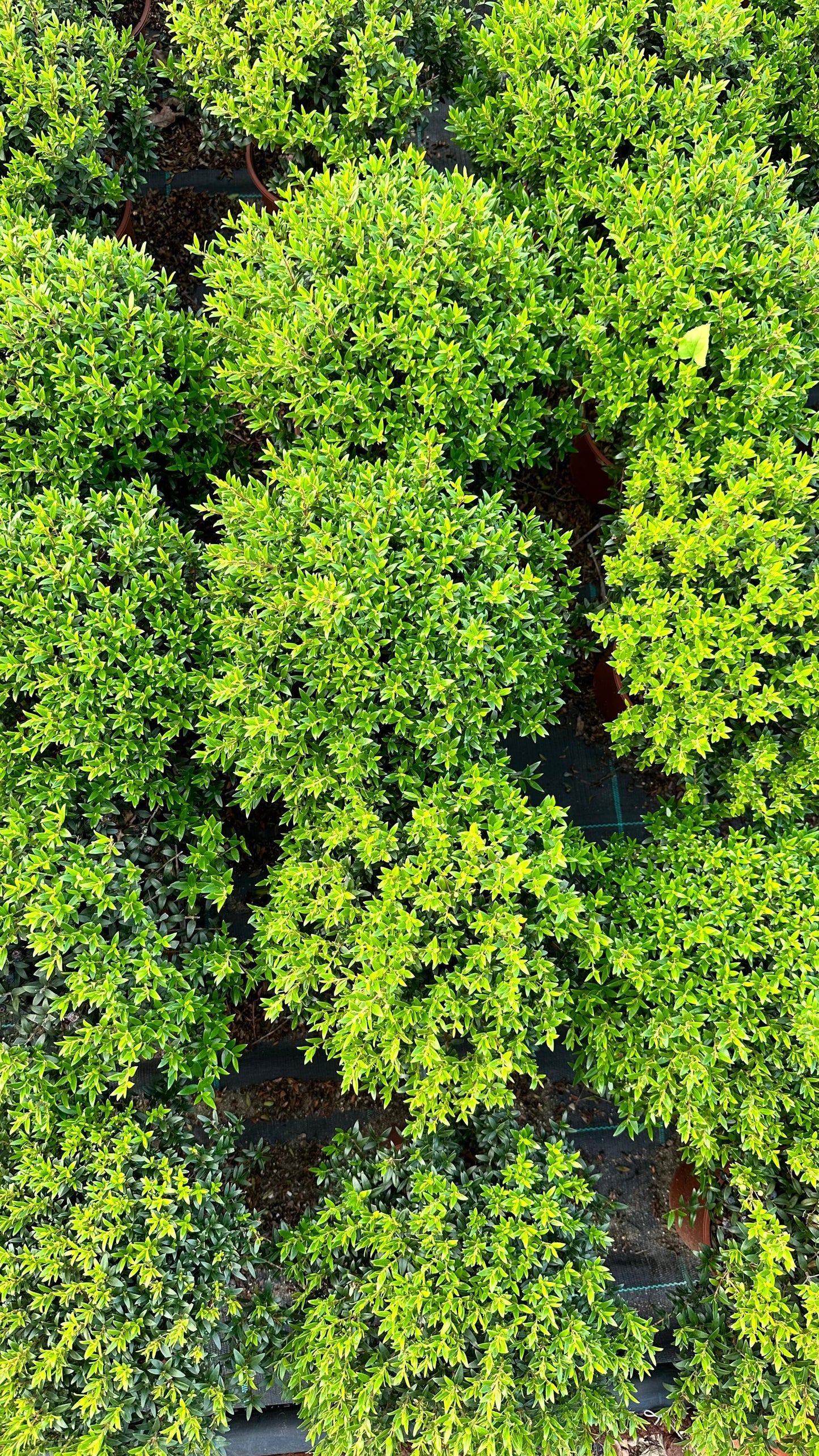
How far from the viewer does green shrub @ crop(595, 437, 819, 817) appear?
144 inches

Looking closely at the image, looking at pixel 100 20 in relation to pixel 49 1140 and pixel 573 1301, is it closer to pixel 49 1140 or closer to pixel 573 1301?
pixel 49 1140

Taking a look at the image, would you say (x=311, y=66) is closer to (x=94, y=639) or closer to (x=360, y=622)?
(x=360, y=622)

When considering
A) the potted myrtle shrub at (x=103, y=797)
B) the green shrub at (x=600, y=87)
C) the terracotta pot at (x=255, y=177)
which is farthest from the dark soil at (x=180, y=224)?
the potted myrtle shrub at (x=103, y=797)

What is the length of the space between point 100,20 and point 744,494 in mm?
4363

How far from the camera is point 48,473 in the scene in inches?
155

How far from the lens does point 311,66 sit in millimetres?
4406

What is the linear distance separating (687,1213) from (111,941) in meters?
3.24

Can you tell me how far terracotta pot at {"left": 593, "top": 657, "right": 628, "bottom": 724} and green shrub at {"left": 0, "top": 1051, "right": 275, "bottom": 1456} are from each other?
3.28 metres

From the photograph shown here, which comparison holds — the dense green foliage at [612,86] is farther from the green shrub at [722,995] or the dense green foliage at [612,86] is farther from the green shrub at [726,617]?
the green shrub at [722,995]

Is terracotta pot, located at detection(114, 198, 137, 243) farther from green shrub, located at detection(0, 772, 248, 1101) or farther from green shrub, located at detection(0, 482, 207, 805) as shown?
green shrub, located at detection(0, 772, 248, 1101)

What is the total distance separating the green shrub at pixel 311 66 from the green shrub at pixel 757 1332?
5.43m

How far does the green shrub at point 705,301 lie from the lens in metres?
3.86

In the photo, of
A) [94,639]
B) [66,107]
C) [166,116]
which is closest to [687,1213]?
[94,639]

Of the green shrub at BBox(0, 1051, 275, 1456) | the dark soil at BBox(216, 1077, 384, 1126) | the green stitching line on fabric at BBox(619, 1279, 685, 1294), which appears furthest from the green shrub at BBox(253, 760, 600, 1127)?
the green stitching line on fabric at BBox(619, 1279, 685, 1294)
